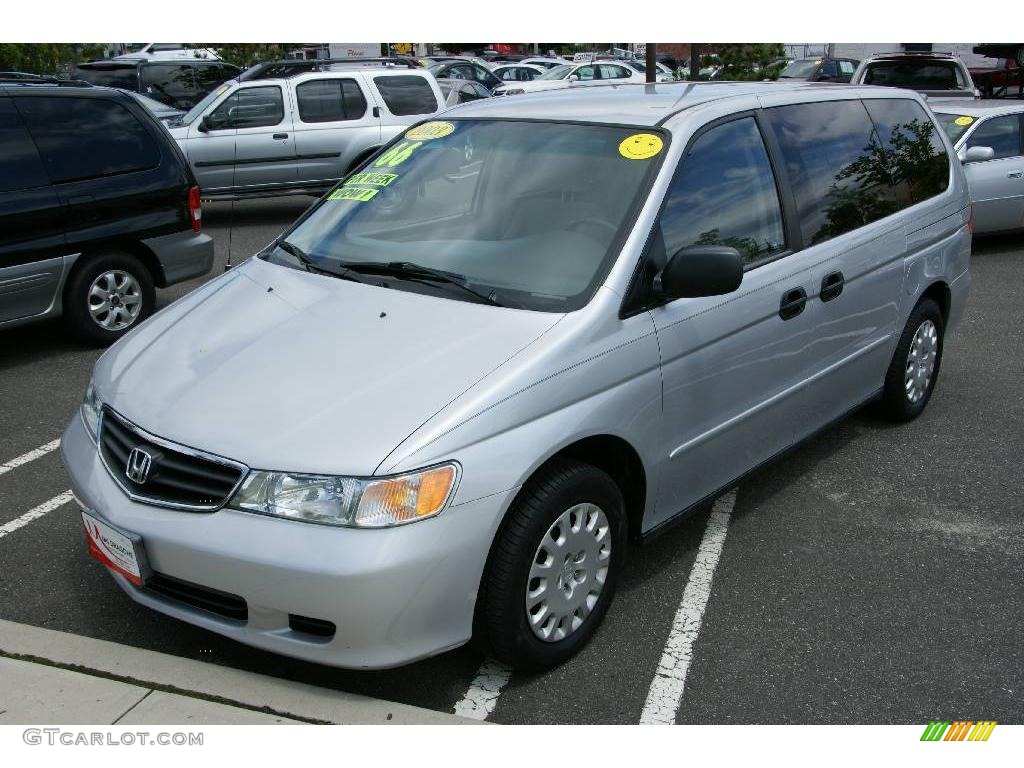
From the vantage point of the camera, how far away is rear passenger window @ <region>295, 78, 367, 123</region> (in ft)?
41.4

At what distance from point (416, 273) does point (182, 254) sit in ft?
14.0

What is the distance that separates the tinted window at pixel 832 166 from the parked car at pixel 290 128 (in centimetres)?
786

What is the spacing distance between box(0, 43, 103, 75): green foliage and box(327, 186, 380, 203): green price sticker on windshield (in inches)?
693

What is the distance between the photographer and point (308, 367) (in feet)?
10.9

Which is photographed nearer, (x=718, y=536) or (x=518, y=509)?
(x=518, y=509)

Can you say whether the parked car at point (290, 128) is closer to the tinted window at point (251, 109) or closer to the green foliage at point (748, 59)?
the tinted window at point (251, 109)

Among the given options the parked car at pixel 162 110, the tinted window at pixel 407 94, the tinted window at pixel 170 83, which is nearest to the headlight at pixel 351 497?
the tinted window at pixel 407 94

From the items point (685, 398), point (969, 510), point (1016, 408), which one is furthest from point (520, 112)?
point (1016, 408)

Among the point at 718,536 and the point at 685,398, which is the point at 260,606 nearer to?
the point at 685,398

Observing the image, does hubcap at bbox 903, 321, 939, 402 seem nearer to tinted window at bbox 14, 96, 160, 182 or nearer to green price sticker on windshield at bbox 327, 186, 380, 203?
green price sticker on windshield at bbox 327, 186, 380, 203

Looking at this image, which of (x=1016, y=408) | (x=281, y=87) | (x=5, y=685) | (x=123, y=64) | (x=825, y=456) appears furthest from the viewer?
(x=123, y=64)

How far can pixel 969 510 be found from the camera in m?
4.71

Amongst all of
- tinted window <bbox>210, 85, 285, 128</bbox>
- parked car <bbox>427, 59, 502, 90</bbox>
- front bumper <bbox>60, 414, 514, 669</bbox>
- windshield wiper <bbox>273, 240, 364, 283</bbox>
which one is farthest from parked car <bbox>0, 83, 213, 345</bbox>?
parked car <bbox>427, 59, 502, 90</bbox>

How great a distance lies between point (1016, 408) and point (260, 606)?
188 inches
